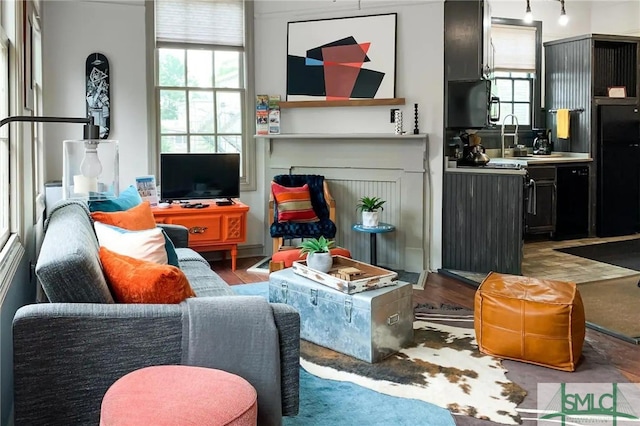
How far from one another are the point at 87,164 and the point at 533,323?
2.26 m

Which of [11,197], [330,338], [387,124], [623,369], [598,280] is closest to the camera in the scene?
[11,197]

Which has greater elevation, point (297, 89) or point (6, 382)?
point (297, 89)

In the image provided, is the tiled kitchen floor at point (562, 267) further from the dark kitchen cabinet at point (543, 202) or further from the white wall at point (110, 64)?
the white wall at point (110, 64)

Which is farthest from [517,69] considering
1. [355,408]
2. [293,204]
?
[355,408]

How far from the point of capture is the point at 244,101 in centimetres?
600

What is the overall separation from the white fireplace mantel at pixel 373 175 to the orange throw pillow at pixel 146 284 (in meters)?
3.55

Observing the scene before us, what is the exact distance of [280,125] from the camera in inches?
233

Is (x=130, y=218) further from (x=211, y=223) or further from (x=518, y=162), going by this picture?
(x=518, y=162)

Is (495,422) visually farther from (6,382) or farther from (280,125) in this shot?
(280,125)

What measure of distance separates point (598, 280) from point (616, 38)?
11.5 feet

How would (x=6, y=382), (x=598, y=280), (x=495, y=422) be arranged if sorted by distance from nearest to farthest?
(x=6, y=382)
(x=495, y=422)
(x=598, y=280)

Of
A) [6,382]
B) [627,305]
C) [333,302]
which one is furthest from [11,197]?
[627,305]

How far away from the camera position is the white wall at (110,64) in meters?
5.27

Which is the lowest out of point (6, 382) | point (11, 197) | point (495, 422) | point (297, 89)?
point (495, 422)
